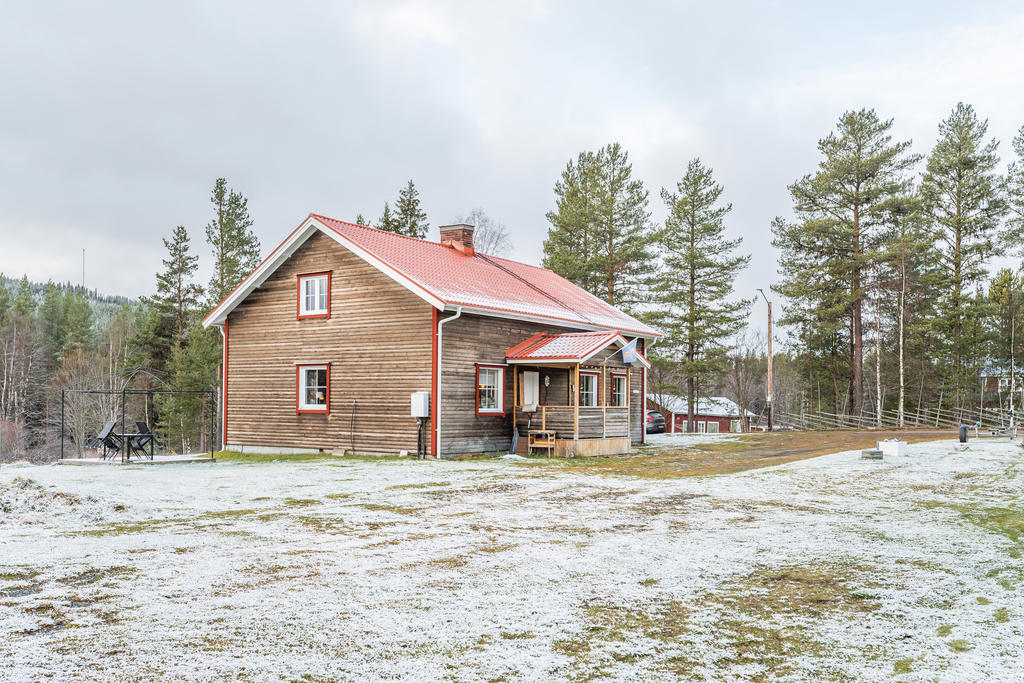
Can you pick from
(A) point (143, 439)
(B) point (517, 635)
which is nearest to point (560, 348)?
(A) point (143, 439)

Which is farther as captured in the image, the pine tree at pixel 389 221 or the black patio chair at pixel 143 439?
the pine tree at pixel 389 221

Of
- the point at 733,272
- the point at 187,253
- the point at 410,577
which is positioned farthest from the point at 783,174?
the point at 410,577

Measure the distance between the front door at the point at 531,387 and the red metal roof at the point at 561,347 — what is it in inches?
35.2

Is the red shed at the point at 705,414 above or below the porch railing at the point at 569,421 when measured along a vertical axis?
below

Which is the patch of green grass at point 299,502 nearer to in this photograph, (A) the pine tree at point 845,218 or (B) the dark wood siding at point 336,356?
(B) the dark wood siding at point 336,356

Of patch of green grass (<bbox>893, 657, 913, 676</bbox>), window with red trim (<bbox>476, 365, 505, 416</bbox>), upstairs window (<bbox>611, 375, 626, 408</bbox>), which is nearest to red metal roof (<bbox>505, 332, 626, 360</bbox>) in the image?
window with red trim (<bbox>476, 365, 505, 416</bbox>)

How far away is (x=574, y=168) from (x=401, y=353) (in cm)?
2720

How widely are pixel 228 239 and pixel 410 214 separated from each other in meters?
11.3

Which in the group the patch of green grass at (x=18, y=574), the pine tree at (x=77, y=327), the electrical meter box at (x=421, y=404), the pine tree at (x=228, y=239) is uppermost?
the pine tree at (x=228, y=239)

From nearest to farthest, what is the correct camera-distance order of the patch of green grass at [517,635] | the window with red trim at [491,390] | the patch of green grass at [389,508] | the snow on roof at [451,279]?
the patch of green grass at [517,635]
the patch of green grass at [389,508]
the snow on roof at [451,279]
the window with red trim at [491,390]

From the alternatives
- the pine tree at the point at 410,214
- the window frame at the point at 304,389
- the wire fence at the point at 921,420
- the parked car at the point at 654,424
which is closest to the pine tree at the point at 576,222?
the pine tree at the point at 410,214

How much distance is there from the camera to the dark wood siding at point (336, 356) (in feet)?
63.8

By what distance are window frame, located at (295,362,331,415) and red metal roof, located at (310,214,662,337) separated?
11.6ft

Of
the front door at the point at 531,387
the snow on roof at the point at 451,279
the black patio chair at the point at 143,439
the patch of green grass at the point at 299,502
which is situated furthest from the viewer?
the front door at the point at 531,387
